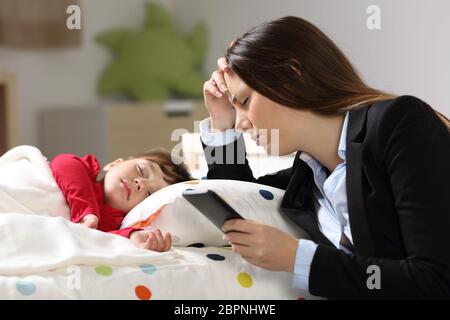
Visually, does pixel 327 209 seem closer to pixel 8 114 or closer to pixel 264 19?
pixel 264 19

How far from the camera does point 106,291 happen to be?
1.12m

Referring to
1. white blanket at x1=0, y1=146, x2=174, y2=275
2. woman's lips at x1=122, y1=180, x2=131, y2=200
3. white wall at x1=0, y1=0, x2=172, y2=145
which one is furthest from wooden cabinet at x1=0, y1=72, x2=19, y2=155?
white blanket at x1=0, y1=146, x2=174, y2=275

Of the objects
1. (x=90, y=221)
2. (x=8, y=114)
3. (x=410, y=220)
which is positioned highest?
(x=410, y=220)

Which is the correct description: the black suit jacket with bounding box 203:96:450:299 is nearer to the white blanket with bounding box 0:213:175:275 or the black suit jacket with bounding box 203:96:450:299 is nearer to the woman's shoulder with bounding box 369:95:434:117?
the woman's shoulder with bounding box 369:95:434:117

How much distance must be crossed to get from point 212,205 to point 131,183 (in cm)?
56

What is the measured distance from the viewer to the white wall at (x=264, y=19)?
8.34 feet

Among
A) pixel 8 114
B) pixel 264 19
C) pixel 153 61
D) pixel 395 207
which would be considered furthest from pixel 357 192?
pixel 153 61

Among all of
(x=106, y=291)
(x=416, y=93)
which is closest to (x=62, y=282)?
(x=106, y=291)

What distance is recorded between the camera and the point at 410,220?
1.07 meters

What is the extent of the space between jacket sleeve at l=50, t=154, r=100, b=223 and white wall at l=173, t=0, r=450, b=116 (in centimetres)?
139

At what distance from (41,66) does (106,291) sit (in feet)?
9.90

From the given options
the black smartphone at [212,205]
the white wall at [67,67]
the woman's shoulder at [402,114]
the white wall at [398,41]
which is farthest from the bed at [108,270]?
the white wall at [67,67]
